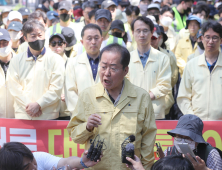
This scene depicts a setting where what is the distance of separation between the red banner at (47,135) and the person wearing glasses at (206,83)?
444 mm

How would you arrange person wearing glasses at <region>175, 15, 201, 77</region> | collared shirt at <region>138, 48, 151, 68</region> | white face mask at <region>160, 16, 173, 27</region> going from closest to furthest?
collared shirt at <region>138, 48, 151, 68</region> → person wearing glasses at <region>175, 15, 201, 77</region> → white face mask at <region>160, 16, 173, 27</region>

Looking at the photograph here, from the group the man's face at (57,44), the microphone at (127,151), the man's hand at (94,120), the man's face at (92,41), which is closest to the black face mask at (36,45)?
the man's face at (92,41)

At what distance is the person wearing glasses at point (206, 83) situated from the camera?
4.81m

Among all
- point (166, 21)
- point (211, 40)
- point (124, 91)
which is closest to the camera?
point (124, 91)

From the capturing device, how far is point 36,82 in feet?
16.3

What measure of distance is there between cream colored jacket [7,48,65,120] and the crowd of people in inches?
0.6

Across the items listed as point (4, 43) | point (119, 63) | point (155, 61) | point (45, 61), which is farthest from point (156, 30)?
point (119, 63)

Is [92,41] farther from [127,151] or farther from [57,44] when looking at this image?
[127,151]

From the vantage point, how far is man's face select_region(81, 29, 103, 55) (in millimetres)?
4961

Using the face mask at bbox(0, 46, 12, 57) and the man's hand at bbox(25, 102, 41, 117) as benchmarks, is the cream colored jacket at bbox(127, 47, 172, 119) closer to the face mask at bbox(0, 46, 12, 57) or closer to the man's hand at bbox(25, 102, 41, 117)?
the man's hand at bbox(25, 102, 41, 117)

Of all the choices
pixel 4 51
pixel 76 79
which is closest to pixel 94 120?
pixel 76 79

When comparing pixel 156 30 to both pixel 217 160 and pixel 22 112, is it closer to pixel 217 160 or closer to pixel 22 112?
pixel 22 112

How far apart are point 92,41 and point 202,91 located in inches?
74.8

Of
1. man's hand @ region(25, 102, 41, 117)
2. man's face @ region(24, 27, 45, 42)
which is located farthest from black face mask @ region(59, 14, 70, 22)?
man's hand @ region(25, 102, 41, 117)
